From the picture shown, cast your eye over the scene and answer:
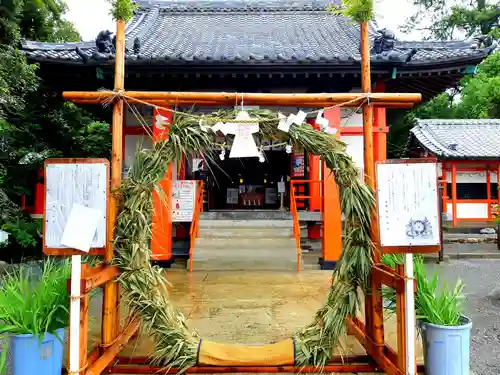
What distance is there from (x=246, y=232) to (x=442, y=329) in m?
5.64

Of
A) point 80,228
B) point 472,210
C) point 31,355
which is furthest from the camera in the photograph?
point 472,210

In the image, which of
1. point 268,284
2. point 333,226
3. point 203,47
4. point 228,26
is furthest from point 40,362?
point 228,26

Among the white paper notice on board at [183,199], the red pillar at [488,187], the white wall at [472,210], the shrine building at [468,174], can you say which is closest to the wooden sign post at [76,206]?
the white paper notice on board at [183,199]

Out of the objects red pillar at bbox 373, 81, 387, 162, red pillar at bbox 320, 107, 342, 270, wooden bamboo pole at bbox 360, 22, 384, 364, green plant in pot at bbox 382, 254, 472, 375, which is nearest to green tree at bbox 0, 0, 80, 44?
red pillar at bbox 320, 107, 342, 270

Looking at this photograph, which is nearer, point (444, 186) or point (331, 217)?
point (331, 217)

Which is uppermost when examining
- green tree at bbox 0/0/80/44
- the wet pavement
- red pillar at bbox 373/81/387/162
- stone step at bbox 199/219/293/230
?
green tree at bbox 0/0/80/44

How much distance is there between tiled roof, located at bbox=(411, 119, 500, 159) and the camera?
12680 millimetres

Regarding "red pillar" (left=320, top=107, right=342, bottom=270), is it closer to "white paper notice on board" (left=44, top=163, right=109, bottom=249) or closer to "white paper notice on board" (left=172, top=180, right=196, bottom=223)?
"white paper notice on board" (left=172, top=180, right=196, bottom=223)

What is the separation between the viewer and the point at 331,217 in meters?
6.96

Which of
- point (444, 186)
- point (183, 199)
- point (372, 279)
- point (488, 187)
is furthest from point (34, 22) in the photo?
point (488, 187)

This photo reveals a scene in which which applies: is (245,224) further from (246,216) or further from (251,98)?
(251,98)

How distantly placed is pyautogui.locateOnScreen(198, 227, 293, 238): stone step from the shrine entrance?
4210 mm

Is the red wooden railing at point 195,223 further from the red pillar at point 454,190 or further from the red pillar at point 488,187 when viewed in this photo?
the red pillar at point 488,187

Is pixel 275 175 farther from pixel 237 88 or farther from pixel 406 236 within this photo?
pixel 406 236
